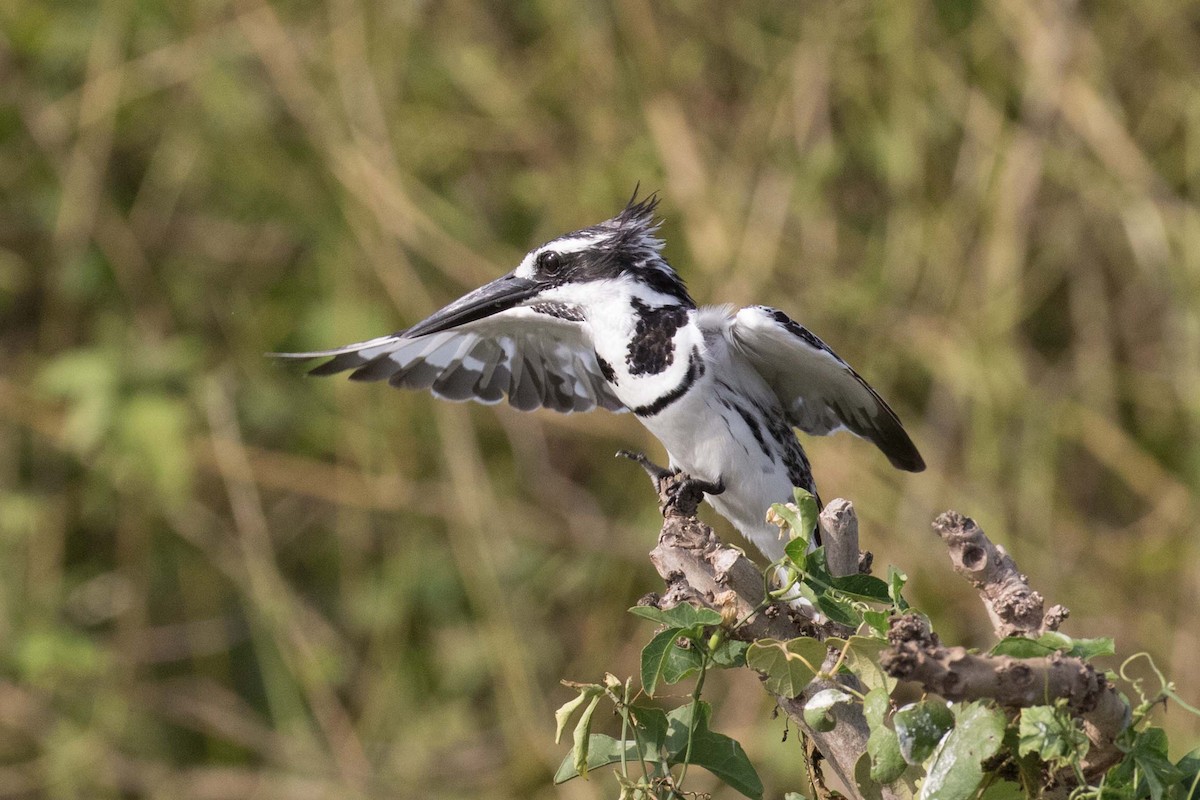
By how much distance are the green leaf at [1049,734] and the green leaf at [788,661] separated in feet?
0.66

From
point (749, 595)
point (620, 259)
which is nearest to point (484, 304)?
point (620, 259)

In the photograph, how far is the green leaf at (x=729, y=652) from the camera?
127 cm

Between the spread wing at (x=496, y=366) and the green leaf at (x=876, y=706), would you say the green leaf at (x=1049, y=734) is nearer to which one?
the green leaf at (x=876, y=706)

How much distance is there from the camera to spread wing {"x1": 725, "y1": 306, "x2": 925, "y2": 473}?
2066mm

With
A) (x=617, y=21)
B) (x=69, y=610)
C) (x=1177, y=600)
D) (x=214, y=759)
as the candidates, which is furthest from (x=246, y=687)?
(x=1177, y=600)

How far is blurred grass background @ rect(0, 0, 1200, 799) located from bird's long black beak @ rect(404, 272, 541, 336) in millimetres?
1180

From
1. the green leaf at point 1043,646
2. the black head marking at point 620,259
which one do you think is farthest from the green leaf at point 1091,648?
the black head marking at point 620,259

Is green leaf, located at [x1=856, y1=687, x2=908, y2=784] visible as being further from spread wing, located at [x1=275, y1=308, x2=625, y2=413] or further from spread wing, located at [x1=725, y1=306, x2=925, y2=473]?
spread wing, located at [x1=275, y1=308, x2=625, y2=413]

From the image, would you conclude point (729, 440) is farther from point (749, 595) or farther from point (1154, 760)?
point (1154, 760)

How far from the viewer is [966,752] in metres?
1.07

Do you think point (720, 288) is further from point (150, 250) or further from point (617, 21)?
point (150, 250)

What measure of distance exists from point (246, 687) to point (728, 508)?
2514 mm

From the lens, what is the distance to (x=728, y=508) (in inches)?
93.0

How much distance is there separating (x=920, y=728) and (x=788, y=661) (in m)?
0.15
